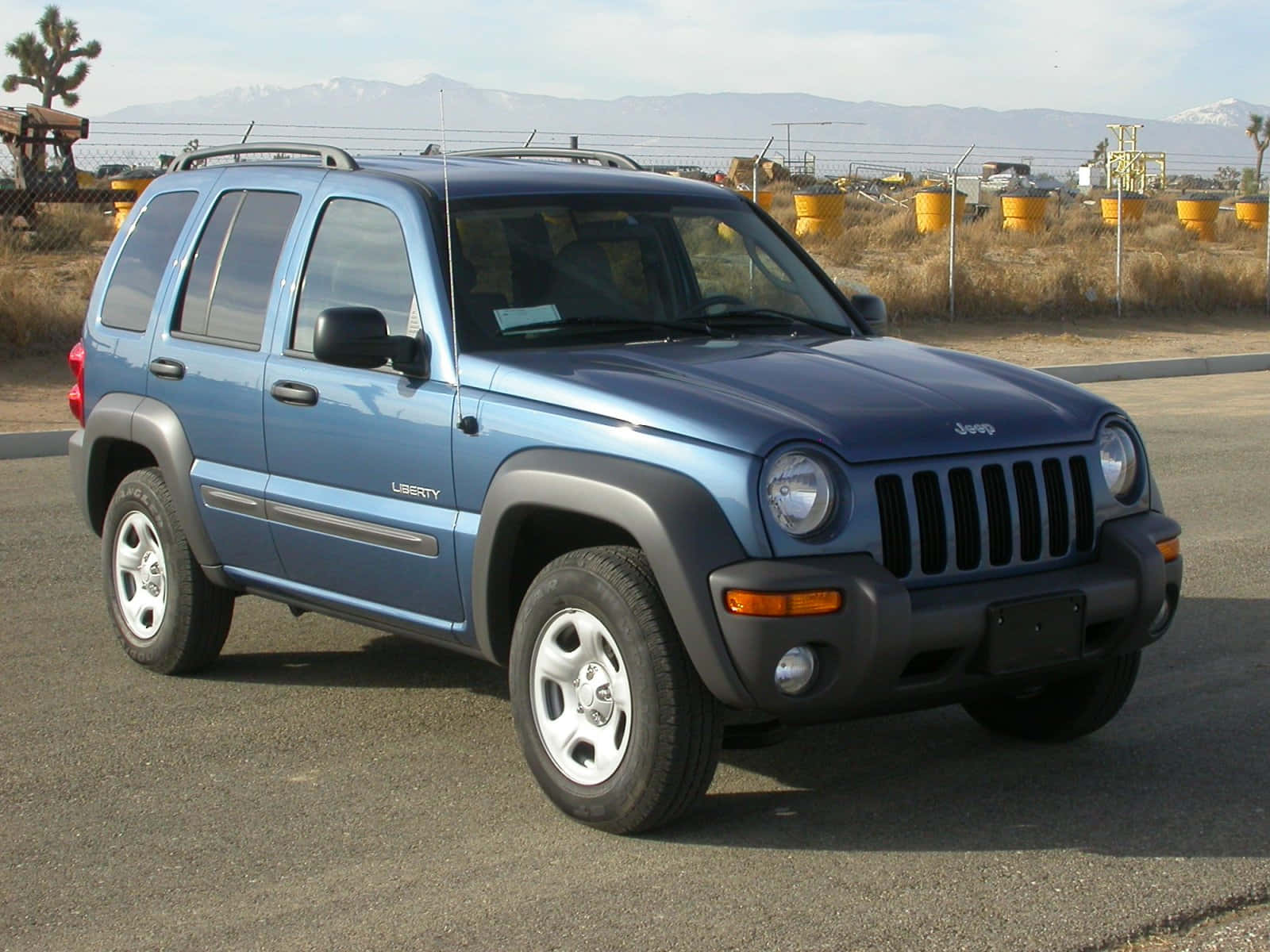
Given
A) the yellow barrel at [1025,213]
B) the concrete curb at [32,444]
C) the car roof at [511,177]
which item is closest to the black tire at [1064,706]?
the car roof at [511,177]

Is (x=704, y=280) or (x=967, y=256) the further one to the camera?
(x=967, y=256)

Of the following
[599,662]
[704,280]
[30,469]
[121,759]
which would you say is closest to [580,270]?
[704,280]

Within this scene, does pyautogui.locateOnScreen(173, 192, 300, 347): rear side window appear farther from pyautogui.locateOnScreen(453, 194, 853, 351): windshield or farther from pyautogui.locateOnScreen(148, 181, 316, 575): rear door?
pyautogui.locateOnScreen(453, 194, 853, 351): windshield

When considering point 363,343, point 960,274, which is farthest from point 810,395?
point 960,274

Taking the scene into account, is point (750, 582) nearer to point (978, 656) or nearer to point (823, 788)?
point (978, 656)

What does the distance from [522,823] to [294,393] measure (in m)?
1.69

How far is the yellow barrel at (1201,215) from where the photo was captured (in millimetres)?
35750

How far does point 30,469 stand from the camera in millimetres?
11875

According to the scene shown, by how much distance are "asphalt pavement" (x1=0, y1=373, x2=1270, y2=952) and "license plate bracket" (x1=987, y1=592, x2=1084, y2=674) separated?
503 mm

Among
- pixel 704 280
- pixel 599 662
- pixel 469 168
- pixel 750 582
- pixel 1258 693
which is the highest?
pixel 469 168

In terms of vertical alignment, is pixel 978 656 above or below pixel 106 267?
below

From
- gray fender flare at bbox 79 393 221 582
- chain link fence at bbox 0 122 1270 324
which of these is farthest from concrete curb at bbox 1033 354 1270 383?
gray fender flare at bbox 79 393 221 582

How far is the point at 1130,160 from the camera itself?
58812 mm

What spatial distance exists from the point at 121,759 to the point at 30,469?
22.9ft
